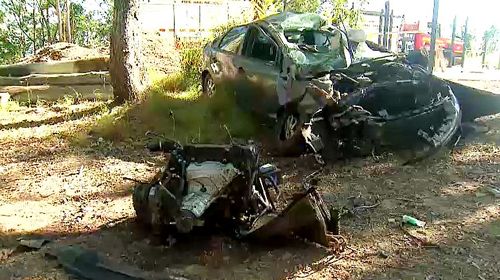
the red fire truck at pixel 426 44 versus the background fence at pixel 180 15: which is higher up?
the background fence at pixel 180 15

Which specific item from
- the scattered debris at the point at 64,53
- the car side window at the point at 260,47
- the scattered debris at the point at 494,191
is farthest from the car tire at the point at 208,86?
the scattered debris at the point at 64,53

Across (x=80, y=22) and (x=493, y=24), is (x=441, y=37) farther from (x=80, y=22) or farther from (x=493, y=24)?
Result: (x=80, y=22)

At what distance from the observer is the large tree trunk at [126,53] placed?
8758mm

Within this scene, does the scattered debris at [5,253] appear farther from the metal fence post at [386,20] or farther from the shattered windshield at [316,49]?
the metal fence post at [386,20]

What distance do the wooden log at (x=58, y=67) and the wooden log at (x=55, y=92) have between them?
3.28 ft

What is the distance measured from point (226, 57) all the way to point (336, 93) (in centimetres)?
279

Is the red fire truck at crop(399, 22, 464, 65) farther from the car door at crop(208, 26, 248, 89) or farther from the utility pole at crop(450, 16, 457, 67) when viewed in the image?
the car door at crop(208, 26, 248, 89)

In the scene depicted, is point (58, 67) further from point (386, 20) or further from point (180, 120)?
point (386, 20)

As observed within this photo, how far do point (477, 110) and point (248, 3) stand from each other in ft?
21.9

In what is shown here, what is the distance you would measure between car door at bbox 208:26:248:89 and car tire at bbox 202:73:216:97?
21 cm

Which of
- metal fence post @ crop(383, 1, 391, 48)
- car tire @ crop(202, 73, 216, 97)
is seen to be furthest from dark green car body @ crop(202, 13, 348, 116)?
metal fence post @ crop(383, 1, 391, 48)

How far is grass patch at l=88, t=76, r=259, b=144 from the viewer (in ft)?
24.6

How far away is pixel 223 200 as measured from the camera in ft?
13.3

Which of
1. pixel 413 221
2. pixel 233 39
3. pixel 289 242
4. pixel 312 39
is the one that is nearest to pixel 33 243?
pixel 289 242
